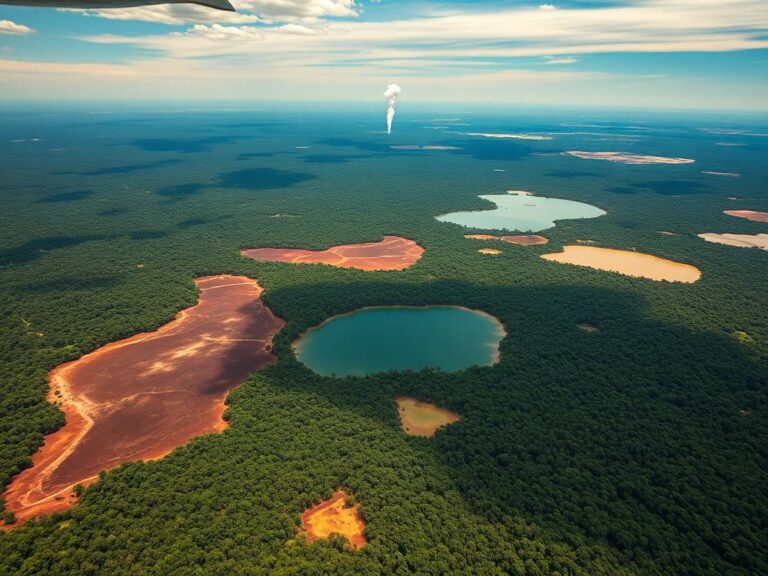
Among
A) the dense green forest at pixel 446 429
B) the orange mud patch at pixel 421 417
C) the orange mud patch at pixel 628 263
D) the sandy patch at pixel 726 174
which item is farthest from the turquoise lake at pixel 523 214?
the sandy patch at pixel 726 174

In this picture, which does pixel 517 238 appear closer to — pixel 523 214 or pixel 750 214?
pixel 523 214

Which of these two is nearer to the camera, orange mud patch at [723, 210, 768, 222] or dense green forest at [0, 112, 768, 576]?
dense green forest at [0, 112, 768, 576]

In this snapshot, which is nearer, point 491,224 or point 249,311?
point 249,311

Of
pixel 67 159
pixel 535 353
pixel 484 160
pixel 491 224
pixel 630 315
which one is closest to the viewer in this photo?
pixel 535 353

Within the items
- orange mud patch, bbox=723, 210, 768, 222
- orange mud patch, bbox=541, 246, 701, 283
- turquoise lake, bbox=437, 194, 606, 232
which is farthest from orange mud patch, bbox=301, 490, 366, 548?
orange mud patch, bbox=723, 210, 768, 222

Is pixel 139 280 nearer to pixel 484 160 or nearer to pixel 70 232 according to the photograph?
pixel 70 232

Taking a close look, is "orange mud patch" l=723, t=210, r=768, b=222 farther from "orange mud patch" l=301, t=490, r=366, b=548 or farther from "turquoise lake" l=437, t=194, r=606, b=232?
"orange mud patch" l=301, t=490, r=366, b=548

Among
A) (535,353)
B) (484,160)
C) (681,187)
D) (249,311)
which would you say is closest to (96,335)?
(249,311)
